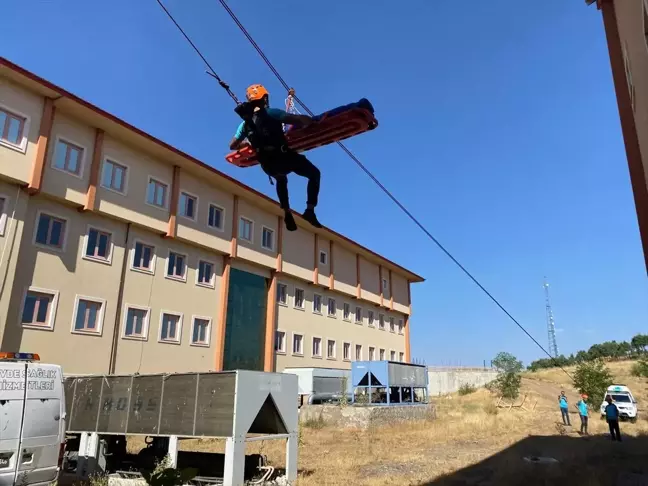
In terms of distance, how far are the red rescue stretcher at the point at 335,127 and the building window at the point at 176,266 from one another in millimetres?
19502

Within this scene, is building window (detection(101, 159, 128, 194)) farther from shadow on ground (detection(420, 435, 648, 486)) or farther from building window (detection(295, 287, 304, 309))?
shadow on ground (detection(420, 435, 648, 486))

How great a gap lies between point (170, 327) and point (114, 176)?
8.11 m

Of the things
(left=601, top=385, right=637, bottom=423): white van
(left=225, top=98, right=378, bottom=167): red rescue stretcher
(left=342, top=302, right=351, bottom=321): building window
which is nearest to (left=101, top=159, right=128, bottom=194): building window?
(left=225, top=98, right=378, bottom=167): red rescue stretcher

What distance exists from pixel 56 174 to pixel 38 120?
229cm

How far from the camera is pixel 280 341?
111 feet

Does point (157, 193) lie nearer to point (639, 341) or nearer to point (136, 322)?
point (136, 322)

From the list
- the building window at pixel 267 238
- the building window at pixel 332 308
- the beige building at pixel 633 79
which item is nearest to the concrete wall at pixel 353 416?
the building window at pixel 267 238

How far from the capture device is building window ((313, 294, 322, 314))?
38062 millimetres

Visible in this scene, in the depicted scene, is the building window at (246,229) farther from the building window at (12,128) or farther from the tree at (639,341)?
the tree at (639,341)

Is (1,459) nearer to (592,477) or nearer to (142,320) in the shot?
(592,477)

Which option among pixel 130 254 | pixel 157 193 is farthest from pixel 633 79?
pixel 157 193

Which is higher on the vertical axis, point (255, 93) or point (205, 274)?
point (205, 274)

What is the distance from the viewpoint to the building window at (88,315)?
21.3 metres

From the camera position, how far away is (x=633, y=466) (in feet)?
49.5
